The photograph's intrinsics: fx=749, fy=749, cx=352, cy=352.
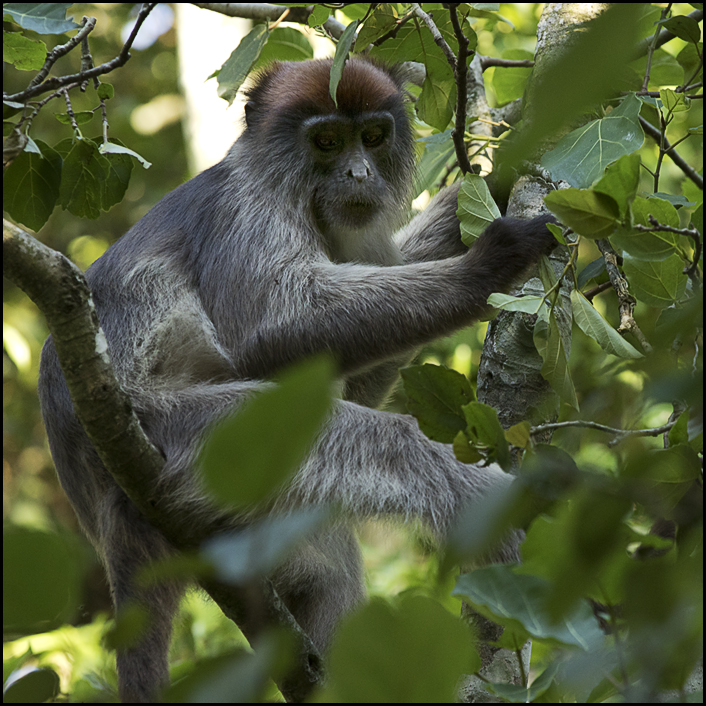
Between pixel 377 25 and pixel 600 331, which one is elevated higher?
pixel 377 25

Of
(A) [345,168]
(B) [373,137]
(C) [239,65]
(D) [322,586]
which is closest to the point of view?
(C) [239,65]

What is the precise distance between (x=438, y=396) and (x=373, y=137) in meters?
2.35

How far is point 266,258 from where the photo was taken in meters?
3.23

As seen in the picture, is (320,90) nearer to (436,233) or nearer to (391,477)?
(436,233)

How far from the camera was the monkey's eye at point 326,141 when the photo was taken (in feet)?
11.1

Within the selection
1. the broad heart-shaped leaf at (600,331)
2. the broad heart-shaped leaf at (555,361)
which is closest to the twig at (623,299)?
the broad heart-shaped leaf at (600,331)

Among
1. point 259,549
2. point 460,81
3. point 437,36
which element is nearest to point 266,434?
point 259,549

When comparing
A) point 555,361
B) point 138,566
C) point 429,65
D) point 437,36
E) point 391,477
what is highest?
point 437,36

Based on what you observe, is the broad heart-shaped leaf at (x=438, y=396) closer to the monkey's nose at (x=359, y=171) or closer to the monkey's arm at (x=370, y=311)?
the monkey's arm at (x=370, y=311)

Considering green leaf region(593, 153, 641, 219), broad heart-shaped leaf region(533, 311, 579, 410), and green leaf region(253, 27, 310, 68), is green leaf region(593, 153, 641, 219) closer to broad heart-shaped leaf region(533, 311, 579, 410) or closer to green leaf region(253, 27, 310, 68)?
broad heart-shaped leaf region(533, 311, 579, 410)

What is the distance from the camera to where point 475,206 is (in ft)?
9.27

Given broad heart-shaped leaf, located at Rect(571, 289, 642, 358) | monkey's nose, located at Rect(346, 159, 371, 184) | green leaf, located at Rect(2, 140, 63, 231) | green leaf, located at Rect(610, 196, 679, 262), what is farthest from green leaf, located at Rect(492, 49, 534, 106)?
green leaf, located at Rect(610, 196, 679, 262)

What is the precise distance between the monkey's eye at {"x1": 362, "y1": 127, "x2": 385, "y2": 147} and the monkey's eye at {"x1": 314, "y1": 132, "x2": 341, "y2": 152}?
0.13 metres

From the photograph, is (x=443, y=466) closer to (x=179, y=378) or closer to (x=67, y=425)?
(x=179, y=378)
